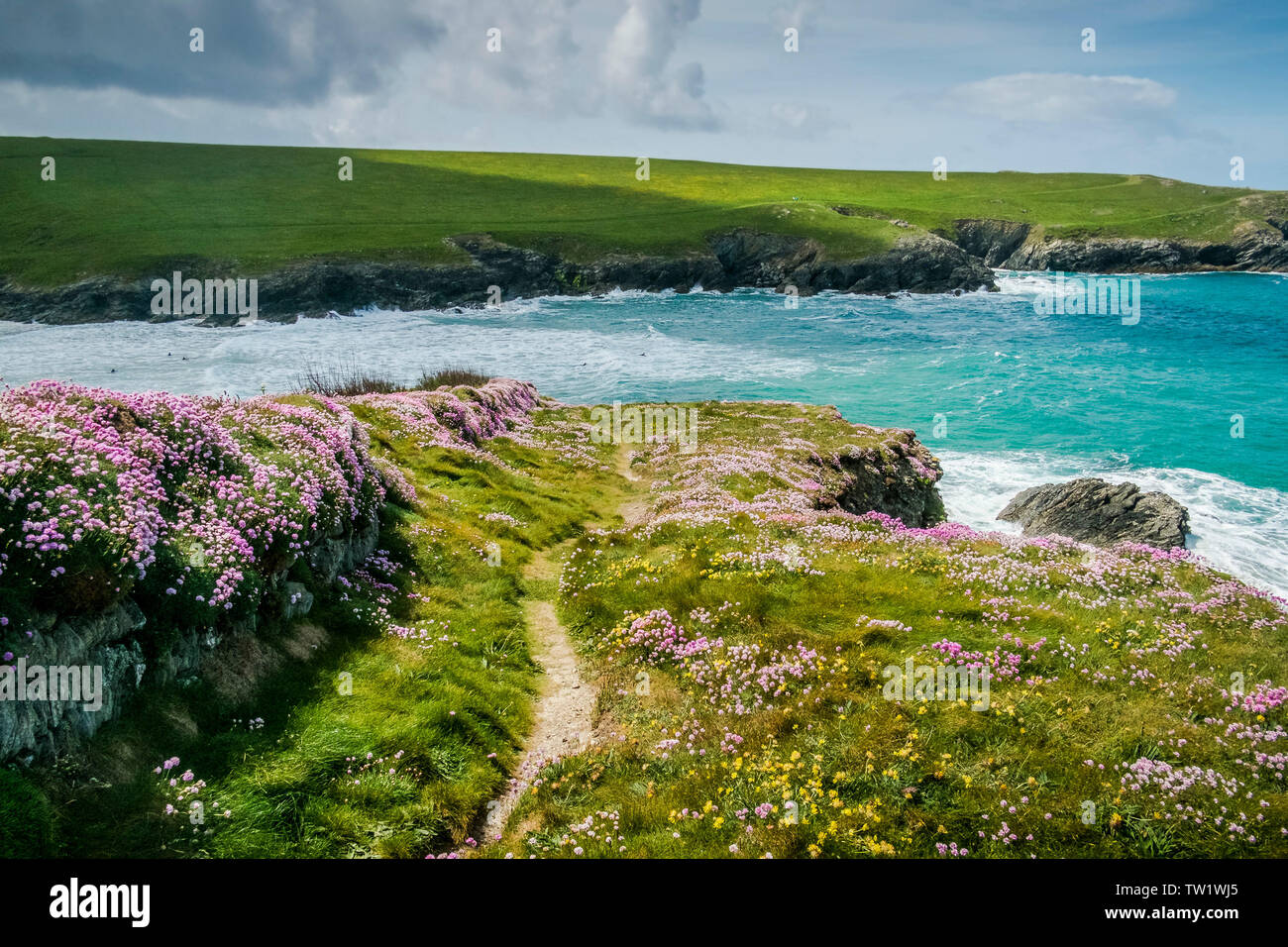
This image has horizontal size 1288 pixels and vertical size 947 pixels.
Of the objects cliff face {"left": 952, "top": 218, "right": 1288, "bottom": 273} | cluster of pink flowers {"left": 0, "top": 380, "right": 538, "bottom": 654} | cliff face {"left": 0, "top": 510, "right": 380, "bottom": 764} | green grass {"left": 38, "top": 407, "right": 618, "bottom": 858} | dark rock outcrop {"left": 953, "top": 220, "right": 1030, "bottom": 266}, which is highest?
dark rock outcrop {"left": 953, "top": 220, "right": 1030, "bottom": 266}

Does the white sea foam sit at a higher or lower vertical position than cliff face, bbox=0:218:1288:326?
lower

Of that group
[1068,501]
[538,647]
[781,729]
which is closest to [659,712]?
[781,729]

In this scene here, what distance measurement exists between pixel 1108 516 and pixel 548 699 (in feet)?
103

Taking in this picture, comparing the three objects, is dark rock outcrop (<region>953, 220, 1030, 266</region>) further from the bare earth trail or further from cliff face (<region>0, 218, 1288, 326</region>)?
the bare earth trail

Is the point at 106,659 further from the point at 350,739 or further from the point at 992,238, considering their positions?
the point at 992,238

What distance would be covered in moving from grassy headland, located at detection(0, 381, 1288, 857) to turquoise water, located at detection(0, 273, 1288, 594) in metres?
25.6

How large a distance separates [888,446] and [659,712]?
27.8 meters

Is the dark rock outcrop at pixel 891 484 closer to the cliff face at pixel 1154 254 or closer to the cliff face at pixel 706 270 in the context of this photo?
the cliff face at pixel 706 270

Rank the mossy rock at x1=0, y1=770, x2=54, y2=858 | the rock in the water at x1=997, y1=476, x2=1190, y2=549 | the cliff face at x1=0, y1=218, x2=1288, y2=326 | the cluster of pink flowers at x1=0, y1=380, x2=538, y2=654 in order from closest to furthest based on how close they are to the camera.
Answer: the mossy rock at x1=0, y1=770, x2=54, y2=858 → the cluster of pink flowers at x1=0, y1=380, x2=538, y2=654 → the rock in the water at x1=997, y1=476, x2=1190, y2=549 → the cliff face at x1=0, y1=218, x2=1288, y2=326

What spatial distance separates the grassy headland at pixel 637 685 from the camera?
863 centimetres

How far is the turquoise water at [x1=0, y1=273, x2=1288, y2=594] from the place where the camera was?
148ft

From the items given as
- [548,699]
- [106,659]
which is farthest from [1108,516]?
[106,659]

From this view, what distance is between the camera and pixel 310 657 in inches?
492

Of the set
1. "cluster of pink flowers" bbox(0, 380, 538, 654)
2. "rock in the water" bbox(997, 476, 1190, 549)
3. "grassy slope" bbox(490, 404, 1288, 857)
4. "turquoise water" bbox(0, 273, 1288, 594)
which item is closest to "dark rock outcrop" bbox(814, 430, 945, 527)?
"turquoise water" bbox(0, 273, 1288, 594)
